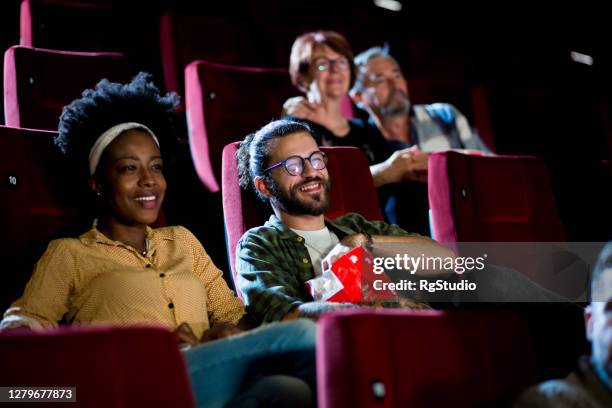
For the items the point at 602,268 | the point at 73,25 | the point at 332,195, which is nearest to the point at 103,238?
the point at 332,195

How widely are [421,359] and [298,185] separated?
484mm

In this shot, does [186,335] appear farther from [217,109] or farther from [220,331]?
[217,109]

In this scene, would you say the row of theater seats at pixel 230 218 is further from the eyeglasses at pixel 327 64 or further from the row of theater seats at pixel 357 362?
the eyeglasses at pixel 327 64

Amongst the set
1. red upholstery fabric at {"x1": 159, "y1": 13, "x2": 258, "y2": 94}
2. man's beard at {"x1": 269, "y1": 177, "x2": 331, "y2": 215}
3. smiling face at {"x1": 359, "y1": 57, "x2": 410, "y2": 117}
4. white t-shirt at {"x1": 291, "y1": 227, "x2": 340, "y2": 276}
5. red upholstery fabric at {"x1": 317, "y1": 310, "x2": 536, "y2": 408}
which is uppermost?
red upholstery fabric at {"x1": 159, "y1": 13, "x2": 258, "y2": 94}

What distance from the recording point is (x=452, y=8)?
249 centimetres

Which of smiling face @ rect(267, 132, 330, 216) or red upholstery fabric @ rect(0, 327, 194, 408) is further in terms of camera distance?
smiling face @ rect(267, 132, 330, 216)

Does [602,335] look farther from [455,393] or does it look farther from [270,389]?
[270,389]

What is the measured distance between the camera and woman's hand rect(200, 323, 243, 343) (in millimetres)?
1008

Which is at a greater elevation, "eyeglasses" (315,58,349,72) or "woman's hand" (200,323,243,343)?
"eyeglasses" (315,58,349,72)

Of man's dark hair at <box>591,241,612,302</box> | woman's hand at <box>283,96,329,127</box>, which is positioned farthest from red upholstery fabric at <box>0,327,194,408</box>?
woman's hand at <box>283,96,329,127</box>

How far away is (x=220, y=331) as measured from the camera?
101 centimetres

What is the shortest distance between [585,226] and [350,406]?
107 centimetres

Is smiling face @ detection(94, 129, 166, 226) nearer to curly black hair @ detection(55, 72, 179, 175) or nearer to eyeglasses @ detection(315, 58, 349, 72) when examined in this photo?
curly black hair @ detection(55, 72, 179, 175)

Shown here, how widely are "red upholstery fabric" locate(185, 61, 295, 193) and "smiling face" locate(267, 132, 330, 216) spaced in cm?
40
